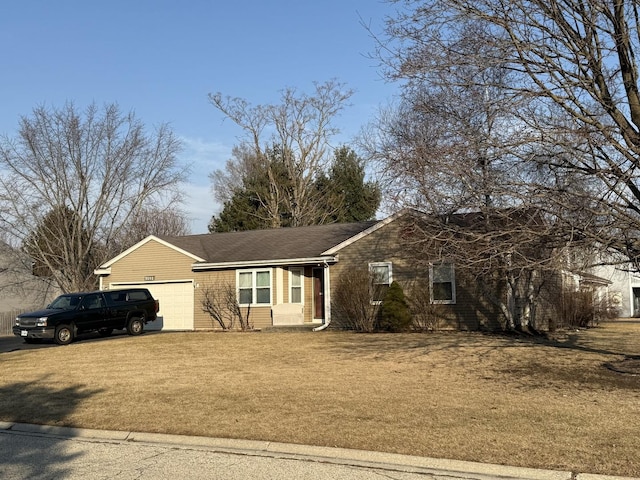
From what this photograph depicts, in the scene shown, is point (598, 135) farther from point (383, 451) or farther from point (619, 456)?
point (383, 451)

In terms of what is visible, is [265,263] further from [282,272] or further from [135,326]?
[135,326]

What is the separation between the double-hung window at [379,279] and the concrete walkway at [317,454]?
13849 millimetres

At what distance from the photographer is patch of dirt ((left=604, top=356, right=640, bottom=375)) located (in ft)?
38.9

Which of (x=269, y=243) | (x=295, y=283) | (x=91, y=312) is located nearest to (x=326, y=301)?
(x=295, y=283)

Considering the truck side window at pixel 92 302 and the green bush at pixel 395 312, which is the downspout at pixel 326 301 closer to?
the green bush at pixel 395 312

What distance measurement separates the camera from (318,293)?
24.9 meters

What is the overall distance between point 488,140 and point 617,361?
18.9 ft

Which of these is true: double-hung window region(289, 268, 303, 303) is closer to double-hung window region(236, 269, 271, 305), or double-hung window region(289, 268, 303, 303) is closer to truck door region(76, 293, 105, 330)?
double-hung window region(236, 269, 271, 305)

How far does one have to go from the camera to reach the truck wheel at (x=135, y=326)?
22.4 metres

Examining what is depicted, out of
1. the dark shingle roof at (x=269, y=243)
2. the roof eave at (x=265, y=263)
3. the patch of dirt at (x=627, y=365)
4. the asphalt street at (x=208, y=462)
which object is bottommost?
the asphalt street at (x=208, y=462)

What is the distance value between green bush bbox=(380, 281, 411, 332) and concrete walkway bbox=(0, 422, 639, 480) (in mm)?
13106

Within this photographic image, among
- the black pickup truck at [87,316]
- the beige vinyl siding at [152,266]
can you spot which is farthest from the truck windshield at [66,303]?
the beige vinyl siding at [152,266]

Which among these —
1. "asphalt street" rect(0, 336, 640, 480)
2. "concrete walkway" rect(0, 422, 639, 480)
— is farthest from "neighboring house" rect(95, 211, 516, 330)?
"asphalt street" rect(0, 336, 640, 480)

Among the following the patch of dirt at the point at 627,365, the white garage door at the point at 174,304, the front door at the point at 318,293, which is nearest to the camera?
the patch of dirt at the point at 627,365
